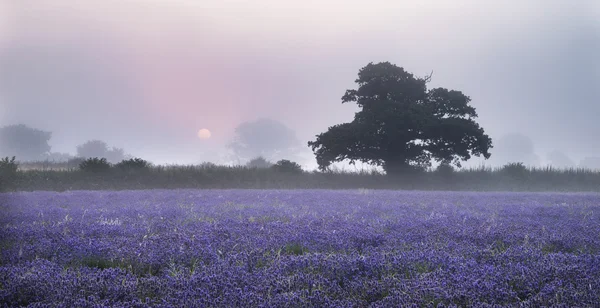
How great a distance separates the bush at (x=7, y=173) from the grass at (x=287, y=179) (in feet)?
0.59

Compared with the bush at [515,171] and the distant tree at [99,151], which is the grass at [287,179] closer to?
the bush at [515,171]

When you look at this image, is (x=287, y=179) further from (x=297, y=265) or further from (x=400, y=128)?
(x=297, y=265)

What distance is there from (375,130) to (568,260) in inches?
816

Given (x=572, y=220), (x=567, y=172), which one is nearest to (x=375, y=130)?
(x=567, y=172)

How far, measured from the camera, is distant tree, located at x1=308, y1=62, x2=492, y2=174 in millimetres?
23938

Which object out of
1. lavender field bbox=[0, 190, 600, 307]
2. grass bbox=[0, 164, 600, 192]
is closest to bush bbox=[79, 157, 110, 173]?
grass bbox=[0, 164, 600, 192]

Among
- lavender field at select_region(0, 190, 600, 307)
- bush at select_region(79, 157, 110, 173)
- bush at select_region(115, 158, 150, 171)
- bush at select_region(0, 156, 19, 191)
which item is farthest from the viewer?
bush at select_region(115, 158, 150, 171)

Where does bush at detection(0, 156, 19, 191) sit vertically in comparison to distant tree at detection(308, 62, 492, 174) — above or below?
below

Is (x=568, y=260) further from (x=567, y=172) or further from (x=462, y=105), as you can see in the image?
(x=567, y=172)

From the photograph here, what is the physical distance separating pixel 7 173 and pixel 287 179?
44.3 ft

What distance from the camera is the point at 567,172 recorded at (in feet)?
89.1

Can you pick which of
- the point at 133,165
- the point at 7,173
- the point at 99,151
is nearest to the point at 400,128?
the point at 133,165

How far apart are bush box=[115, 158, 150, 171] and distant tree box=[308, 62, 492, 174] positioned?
1034cm

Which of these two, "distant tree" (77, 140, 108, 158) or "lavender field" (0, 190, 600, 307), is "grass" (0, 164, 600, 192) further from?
"distant tree" (77, 140, 108, 158)
